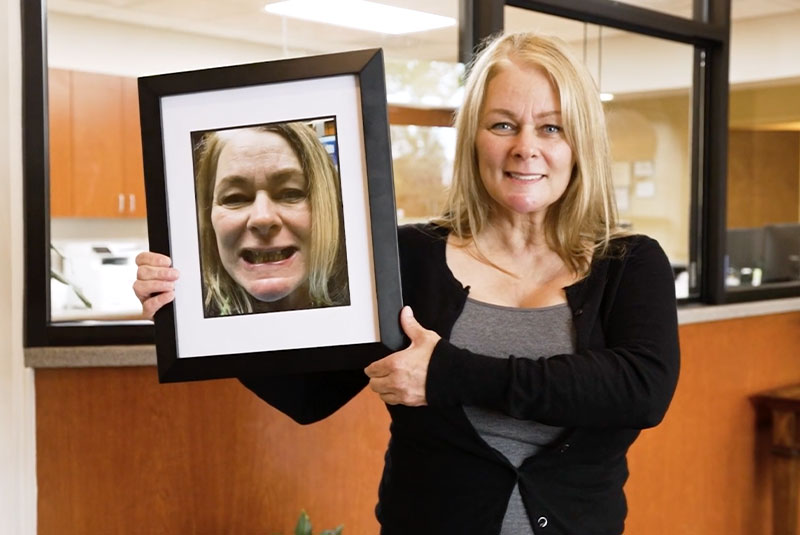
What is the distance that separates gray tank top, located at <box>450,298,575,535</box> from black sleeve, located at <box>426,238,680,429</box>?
54 mm

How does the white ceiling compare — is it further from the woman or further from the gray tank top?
the gray tank top

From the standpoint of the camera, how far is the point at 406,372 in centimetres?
121

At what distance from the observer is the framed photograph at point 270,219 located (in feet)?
4.16

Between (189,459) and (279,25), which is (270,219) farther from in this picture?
(279,25)

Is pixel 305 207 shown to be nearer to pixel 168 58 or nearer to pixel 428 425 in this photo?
pixel 428 425

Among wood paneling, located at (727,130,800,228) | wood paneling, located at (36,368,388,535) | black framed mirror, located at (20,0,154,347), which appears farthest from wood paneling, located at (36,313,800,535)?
wood paneling, located at (727,130,800,228)

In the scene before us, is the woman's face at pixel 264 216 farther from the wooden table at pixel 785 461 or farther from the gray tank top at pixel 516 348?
the wooden table at pixel 785 461

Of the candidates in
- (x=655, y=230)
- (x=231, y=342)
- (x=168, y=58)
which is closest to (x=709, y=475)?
(x=655, y=230)

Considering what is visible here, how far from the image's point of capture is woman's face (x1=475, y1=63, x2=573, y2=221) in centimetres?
128

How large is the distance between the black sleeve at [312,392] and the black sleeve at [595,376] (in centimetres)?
27

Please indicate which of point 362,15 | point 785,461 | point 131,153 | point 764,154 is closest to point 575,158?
point 362,15

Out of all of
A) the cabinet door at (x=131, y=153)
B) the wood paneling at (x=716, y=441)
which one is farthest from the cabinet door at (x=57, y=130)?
the wood paneling at (x=716, y=441)

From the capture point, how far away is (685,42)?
3.43 meters

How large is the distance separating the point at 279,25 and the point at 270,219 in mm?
1588
